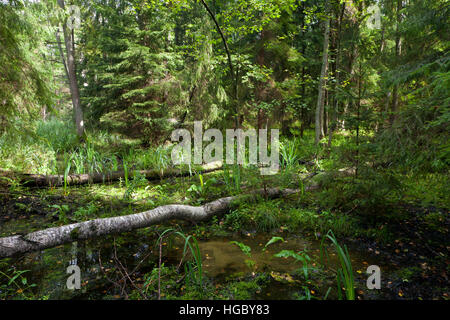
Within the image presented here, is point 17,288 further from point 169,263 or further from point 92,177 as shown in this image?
point 92,177

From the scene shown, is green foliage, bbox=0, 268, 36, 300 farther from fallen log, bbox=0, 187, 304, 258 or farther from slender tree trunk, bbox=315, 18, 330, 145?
slender tree trunk, bbox=315, 18, 330, 145

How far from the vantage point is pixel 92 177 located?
5.49 meters

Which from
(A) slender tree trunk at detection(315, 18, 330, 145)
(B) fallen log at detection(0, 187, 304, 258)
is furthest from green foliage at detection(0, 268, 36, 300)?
(A) slender tree trunk at detection(315, 18, 330, 145)

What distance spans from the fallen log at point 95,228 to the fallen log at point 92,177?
275 centimetres

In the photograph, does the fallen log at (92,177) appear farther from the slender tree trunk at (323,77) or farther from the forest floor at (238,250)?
the slender tree trunk at (323,77)

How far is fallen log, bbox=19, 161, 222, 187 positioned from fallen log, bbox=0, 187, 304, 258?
2.75 m

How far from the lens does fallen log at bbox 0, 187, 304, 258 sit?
83.9 inches

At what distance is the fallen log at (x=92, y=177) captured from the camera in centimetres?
485

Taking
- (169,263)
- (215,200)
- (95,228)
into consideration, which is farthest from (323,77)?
(95,228)

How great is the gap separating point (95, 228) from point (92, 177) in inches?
135

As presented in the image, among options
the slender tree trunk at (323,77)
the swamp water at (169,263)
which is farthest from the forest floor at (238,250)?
the slender tree trunk at (323,77)

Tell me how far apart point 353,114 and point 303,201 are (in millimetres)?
1849

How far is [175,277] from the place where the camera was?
2326 millimetres

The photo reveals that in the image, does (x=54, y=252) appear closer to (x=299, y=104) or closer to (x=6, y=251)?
(x=6, y=251)
